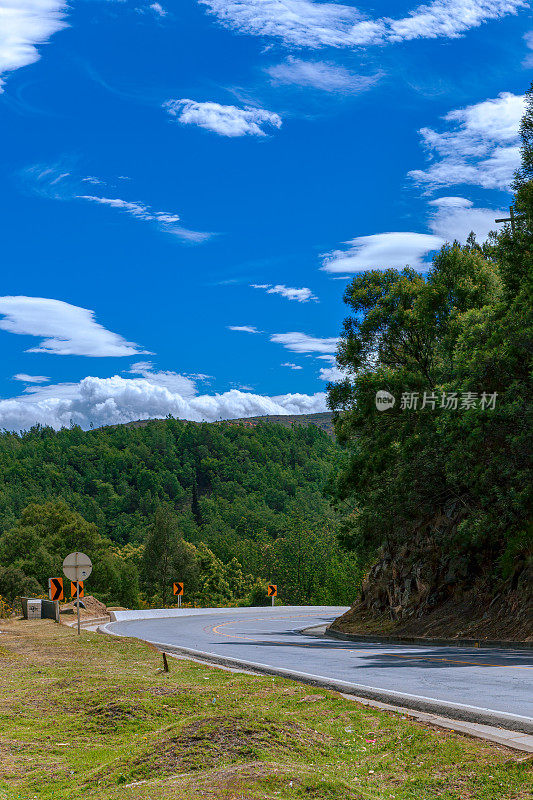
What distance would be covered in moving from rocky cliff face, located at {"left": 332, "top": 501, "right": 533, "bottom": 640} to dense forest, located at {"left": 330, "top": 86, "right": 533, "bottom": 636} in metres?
0.07

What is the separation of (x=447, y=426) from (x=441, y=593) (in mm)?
6669

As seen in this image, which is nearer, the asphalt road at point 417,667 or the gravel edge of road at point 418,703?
the gravel edge of road at point 418,703

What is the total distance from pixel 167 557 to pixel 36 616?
2716 inches

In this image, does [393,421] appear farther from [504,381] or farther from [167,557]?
[167,557]

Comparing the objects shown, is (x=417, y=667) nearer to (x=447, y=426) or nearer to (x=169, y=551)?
(x=447, y=426)

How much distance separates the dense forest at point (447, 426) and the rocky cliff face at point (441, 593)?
7cm

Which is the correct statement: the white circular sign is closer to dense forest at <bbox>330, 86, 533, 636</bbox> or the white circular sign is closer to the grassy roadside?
dense forest at <bbox>330, 86, 533, 636</bbox>

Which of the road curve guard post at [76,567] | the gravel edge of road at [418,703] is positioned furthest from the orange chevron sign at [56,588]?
the gravel edge of road at [418,703]

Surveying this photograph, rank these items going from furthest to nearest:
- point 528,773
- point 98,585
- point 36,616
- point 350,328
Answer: point 98,585 < point 36,616 < point 350,328 < point 528,773

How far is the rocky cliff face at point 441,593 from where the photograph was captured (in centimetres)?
2180

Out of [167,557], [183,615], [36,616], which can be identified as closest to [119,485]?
[167,557]

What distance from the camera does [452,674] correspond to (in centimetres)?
1289

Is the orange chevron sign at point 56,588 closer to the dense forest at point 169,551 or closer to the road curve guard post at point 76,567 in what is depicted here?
the road curve guard post at point 76,567

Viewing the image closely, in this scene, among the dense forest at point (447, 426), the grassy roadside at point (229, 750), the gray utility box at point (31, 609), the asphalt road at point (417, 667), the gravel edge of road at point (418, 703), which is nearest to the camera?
the grassy roadside at point (229, 750)
